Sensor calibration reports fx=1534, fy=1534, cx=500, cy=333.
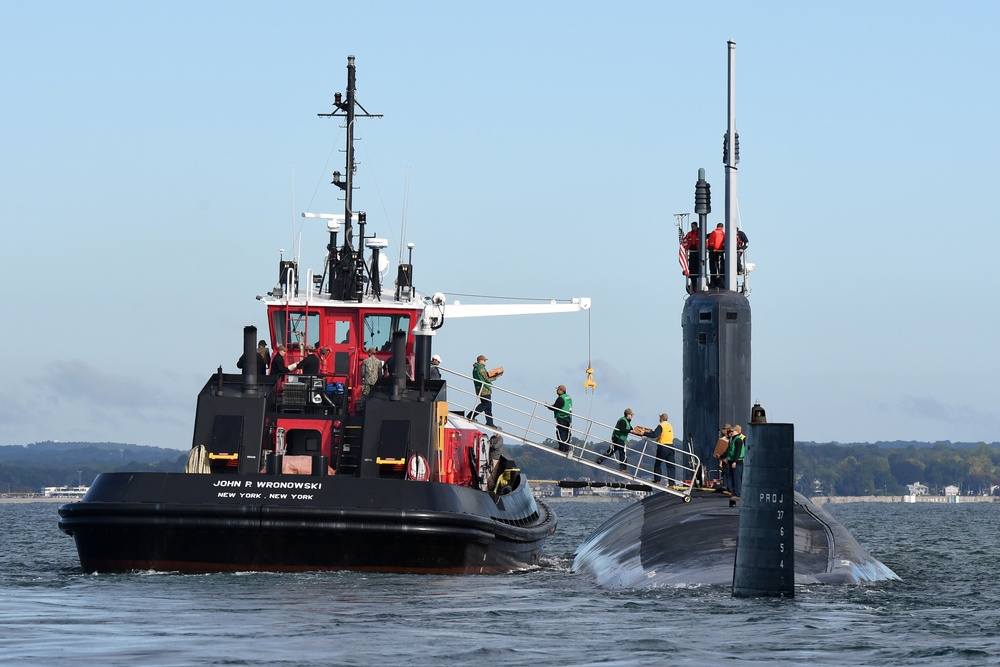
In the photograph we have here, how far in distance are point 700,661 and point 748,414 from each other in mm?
13738

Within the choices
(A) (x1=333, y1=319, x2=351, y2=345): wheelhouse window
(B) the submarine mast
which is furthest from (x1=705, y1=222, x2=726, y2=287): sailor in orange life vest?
(A) (x1=333, y1=319, x2=351, y2=345): wheelhouse window

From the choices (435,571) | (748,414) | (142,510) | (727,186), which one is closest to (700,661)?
(435,571)

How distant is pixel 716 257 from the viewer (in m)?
29.4

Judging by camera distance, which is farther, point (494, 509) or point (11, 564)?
point (11, 564)

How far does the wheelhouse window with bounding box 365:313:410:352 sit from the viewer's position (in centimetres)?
2859

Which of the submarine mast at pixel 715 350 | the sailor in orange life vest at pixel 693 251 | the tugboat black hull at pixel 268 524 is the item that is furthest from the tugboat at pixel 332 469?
the sailor in orange life vest at pixel 693 251

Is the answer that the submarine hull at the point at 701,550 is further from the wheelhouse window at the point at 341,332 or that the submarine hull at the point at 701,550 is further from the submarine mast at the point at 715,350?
the wheelhouse window at the point at 341,332

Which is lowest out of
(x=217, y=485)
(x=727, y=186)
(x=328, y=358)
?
(x=217, y=485)

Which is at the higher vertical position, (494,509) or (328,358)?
(328,358)

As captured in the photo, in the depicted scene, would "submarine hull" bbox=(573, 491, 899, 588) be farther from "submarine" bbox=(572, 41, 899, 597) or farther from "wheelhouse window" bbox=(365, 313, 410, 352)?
"wheelhouse window" bbox=(365, 313, 410, 352)

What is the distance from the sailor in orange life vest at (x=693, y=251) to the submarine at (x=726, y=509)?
3cm

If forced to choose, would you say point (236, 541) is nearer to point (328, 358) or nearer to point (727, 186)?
point (328, 358)

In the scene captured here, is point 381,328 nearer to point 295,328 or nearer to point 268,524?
point 295,328

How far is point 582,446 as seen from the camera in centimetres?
2880
